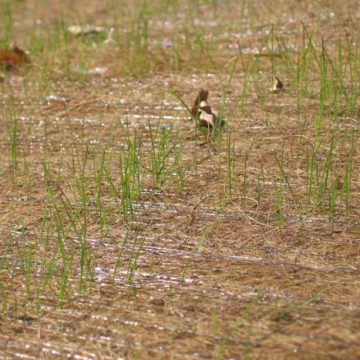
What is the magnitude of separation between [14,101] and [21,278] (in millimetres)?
1662

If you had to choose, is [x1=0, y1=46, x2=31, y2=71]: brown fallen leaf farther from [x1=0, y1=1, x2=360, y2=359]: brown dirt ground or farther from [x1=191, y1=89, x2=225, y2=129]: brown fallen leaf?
Result: [x1=191, y1=89, x2=225, y2=129]: brown fallen leaf

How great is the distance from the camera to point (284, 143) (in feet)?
8.82

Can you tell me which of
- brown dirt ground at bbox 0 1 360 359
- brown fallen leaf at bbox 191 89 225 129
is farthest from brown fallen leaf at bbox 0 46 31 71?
brown fallen leaf at bbox 191 89 225 129

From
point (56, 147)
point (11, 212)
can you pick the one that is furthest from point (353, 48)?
point (11, 212)

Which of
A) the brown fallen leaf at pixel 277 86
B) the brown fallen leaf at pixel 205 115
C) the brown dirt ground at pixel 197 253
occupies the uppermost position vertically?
the brown fallen leaf at pixel 277 86

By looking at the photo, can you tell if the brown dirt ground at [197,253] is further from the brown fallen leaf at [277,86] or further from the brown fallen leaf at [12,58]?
the brown fallen leaf at [12,58]

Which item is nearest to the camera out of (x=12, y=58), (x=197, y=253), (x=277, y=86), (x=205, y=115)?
(x=197, y=253)

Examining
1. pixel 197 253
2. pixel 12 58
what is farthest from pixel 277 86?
pixel 12 58

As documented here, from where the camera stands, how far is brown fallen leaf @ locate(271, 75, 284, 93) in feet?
10.4

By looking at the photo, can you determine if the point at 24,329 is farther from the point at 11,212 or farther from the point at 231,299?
the point at 11,212

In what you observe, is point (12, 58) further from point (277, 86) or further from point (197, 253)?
point (197, 253)

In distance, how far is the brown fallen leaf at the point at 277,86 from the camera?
3.18 meters

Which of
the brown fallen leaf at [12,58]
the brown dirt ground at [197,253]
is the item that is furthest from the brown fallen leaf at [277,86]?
the brown fallen leaf at [12,58]

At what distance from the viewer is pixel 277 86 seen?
3.21 metres
